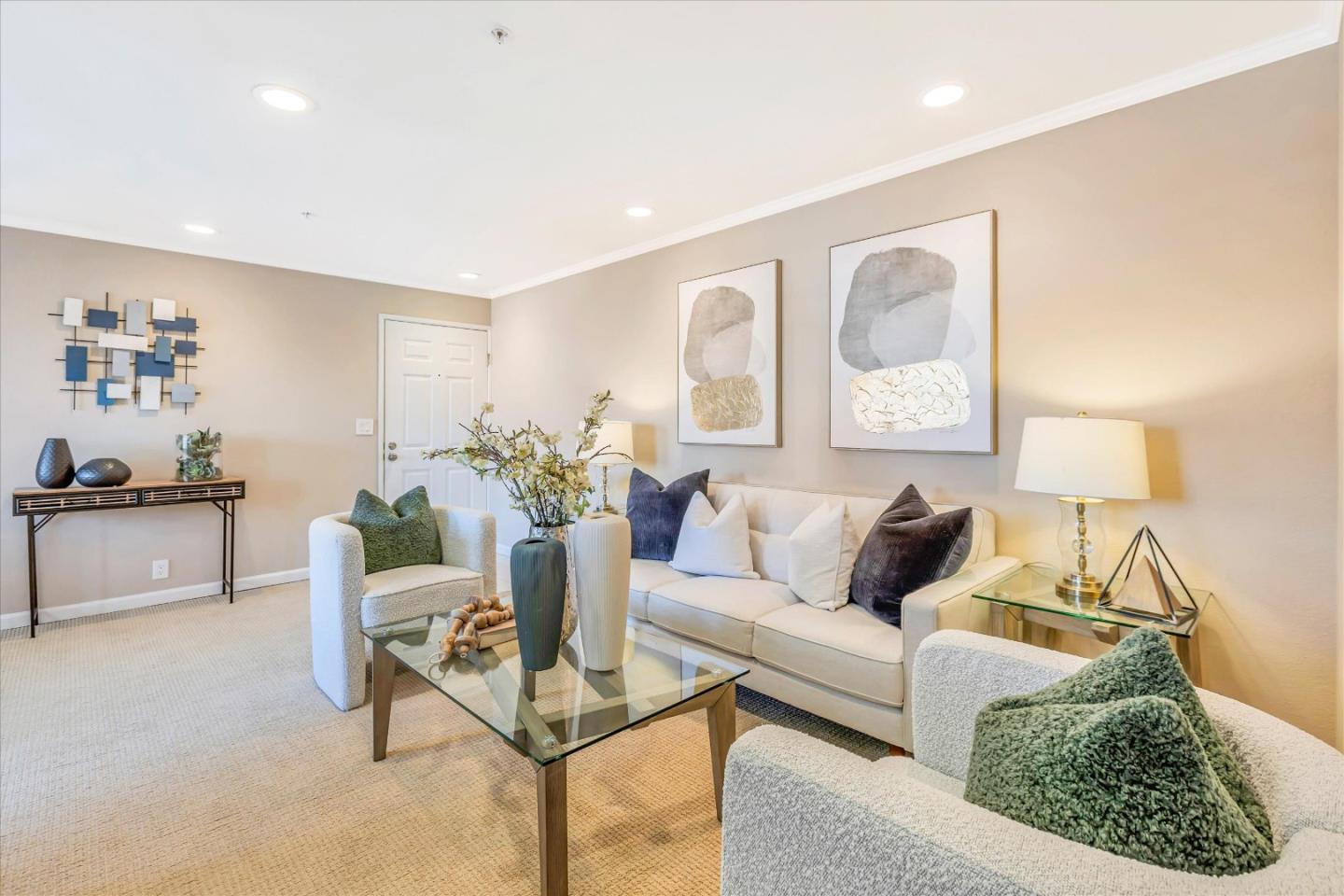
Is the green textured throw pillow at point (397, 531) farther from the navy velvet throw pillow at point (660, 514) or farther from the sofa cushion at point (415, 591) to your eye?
the navy velvet throw pillow at point (660, 514)

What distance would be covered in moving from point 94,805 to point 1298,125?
4.32 m

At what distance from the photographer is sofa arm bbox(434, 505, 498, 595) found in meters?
3.08

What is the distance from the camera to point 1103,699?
844 mm

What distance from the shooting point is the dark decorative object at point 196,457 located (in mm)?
3945

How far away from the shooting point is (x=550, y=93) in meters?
2.22

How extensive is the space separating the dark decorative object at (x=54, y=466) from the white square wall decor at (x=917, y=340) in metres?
4.27

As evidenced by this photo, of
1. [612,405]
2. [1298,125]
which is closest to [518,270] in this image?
[612,405]

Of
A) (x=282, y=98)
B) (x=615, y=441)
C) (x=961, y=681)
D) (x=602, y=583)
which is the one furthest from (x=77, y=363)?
(x=961, y=681)

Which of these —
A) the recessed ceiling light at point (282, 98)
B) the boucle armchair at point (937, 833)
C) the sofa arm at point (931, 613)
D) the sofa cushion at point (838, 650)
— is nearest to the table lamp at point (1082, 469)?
the sofa arm at point (931, 613)

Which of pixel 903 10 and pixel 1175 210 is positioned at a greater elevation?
pixel 903 10

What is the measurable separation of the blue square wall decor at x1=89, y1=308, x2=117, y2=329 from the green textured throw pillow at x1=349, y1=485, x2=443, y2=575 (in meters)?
2.29

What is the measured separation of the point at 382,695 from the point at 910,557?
6.33 ft

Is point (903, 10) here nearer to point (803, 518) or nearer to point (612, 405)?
point (803, 518)

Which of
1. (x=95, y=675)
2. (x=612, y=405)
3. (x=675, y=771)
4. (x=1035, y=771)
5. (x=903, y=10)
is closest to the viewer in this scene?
(x=1035, y=771)
